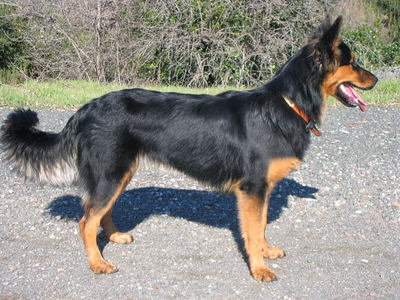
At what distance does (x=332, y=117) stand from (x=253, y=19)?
5948 millimetres

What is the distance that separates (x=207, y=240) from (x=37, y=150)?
205 cm

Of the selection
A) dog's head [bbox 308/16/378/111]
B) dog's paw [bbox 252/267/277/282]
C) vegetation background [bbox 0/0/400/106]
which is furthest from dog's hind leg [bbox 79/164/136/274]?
vegetation background [bbox 0/0/400/106]

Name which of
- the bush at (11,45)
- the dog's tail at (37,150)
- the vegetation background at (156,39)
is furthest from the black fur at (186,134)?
the bush at (11,45)

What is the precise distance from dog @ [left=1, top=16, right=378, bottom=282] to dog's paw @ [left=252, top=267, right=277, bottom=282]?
0.01m

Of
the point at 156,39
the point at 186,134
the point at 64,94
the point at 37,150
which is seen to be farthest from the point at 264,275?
the point at 156,39

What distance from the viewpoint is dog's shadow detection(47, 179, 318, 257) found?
5629mm

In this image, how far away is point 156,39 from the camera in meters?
15.2

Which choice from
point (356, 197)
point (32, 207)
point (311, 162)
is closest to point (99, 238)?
point (32, 207)

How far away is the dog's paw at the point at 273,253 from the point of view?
473 cm

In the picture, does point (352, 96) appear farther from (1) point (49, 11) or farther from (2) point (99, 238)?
(1) point (49, 11)

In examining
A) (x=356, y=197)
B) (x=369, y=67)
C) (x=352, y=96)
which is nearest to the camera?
(x=352, y=96)

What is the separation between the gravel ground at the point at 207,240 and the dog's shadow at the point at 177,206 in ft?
0.05

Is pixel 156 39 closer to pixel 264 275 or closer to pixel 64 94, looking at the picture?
pixel 64 94

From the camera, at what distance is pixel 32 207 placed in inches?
229
